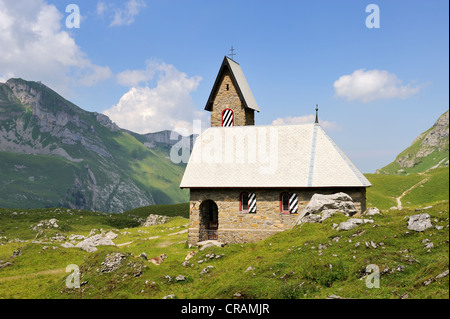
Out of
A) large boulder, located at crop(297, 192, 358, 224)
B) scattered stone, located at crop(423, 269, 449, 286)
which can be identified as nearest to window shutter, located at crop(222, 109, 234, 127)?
large boulder, located at crop(297, 192, 358, 224)

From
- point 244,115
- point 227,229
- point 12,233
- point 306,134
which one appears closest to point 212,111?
point 244,115

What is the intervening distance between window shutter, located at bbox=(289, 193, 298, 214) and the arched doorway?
9763 millimetres

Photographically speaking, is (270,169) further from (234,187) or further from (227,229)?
(227,229)

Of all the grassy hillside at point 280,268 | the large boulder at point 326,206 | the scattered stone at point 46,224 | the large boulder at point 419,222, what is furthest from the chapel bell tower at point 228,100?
the scattered stone at point 46,224

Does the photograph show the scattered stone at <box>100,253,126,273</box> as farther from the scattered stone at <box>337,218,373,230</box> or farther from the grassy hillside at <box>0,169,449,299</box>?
the scattered stone at <box>337,218,373,230</box>

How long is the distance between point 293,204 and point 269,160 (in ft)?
20.3

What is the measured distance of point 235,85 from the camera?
50.2 metres

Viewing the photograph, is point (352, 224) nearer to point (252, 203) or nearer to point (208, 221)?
point (252, 203)

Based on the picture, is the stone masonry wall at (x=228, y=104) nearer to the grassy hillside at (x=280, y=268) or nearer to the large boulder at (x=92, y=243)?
the grassy hillside at (x=280, y=268)

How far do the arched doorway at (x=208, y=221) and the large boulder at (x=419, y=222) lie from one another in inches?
917

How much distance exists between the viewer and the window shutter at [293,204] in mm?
38969

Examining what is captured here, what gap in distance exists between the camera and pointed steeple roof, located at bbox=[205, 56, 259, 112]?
49875 mm

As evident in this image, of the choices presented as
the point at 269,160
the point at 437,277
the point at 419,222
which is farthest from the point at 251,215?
the point at 437,277
